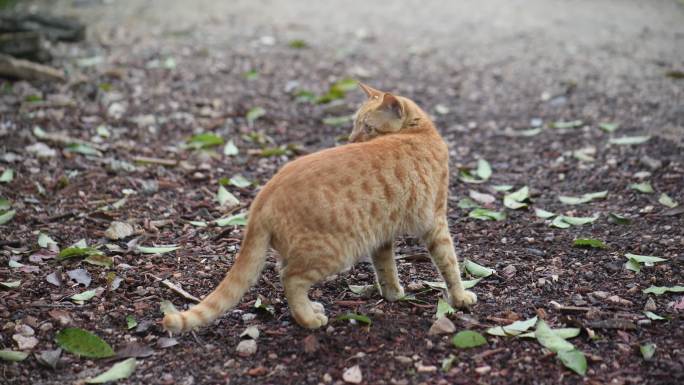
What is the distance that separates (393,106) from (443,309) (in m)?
1.34

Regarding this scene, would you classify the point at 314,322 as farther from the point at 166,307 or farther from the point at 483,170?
the point at 483,170

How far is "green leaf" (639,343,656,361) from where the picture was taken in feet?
12.5

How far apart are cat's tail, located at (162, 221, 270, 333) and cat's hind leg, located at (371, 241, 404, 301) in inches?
32.5

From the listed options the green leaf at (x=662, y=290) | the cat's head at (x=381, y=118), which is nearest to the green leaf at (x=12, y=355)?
the cat's head at (x=381, y=118)

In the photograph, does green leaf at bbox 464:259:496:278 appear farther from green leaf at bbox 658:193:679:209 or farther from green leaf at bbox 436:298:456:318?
green leaf at bbox 658:193:679:209

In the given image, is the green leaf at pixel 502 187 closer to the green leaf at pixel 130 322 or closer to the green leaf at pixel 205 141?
the green leaf at pixel 205 141

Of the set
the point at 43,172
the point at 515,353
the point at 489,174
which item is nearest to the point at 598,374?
the point at 515,353

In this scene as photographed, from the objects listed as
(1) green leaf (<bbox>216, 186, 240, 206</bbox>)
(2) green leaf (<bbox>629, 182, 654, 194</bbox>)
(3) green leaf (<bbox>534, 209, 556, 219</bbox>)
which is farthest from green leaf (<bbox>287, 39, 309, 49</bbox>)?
(2) green leaf (<bbox>629, 182, 654, 194</bbox>)

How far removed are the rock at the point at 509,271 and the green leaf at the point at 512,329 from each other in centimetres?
70

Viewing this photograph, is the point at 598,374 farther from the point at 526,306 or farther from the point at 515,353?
the point at 526,306

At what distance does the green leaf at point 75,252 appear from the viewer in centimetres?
496

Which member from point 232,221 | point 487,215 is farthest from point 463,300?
point 232,221

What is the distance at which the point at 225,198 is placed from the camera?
240 inches

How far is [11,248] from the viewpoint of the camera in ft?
16.8
